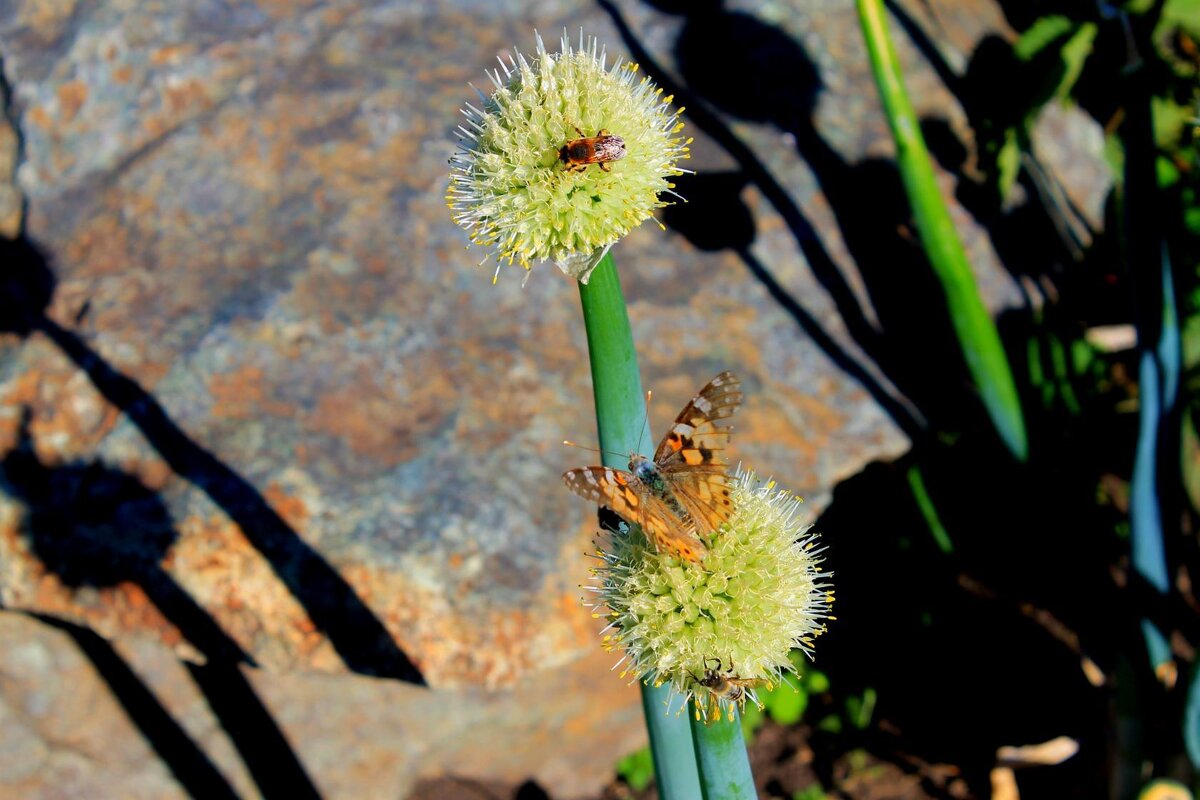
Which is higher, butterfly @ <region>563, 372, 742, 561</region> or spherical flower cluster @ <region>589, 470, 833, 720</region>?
butterfly @ <region>563, 372, 742, 561</region>

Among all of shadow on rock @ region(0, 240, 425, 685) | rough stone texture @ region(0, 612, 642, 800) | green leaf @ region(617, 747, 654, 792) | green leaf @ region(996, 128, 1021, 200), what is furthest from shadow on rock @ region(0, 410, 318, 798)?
green leaf @ region(996, 128, 1021, 200)

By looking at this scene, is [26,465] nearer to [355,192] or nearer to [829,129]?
[355,192]

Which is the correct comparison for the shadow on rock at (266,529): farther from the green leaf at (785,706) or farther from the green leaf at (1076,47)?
the green leaf at (1076,47)

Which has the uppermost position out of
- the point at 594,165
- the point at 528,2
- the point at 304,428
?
the point at 528,2

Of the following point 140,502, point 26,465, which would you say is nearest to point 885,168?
point 140,502

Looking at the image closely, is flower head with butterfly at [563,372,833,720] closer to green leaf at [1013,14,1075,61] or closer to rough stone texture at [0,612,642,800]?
rough stone texture at [0,612,642,800]

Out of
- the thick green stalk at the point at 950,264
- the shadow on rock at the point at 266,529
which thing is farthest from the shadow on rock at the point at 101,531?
the thick green stalk at the point at 950,264

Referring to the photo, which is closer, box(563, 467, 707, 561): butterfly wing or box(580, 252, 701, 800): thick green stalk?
box(563, 467, 707, 561): butterfly wing
